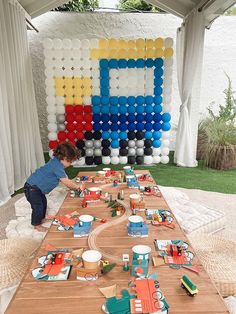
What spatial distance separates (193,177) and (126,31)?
296cm

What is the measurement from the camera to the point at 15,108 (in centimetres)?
353

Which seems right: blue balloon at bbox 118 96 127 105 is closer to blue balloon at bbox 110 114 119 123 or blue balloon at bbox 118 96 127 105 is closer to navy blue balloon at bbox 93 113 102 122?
blue balloon at bbox 110 114 119 123

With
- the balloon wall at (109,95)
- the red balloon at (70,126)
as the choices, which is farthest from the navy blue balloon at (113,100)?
the red balloon at (70,126)

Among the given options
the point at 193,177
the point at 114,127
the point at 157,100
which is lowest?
the point at 193,177

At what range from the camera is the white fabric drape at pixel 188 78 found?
4078 mm

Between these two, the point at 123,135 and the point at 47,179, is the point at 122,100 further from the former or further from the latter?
the point at 47,179

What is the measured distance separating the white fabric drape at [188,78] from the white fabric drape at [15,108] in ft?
7.20

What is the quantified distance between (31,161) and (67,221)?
8.44ft

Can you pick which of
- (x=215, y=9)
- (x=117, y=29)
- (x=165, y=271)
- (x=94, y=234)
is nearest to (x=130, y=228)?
(x=94, y=234)

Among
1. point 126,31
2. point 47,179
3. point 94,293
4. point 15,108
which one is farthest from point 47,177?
point 126,31

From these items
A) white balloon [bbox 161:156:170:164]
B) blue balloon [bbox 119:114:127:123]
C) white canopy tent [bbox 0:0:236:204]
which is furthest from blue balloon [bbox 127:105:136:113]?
white balloon [bbox 161:156:170:164]

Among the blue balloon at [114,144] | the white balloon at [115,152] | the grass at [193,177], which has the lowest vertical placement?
the grass at [193,177]

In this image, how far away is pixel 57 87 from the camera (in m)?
4.10

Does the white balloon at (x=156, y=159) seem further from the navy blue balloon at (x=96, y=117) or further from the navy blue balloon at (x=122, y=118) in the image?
the navy blue balloon at (x=96, y=117)
